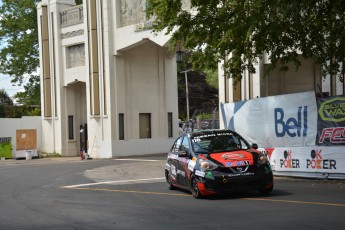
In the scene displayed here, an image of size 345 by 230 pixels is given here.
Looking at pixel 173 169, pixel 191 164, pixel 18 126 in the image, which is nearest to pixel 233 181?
pixel 191 164

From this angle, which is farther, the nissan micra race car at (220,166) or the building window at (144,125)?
the building window at (144,125)

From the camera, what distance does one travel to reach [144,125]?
34.9 m

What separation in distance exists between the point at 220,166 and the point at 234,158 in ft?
1.25

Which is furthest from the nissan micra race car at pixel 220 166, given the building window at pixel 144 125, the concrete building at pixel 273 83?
the building window at pixel 144 125

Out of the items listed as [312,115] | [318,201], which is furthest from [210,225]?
[312,115]

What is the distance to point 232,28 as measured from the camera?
587 inches

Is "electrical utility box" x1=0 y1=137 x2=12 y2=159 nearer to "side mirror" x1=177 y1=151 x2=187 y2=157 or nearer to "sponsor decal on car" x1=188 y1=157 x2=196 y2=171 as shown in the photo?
"side mirror" x1=177 y1=151 x2=187 y2=157

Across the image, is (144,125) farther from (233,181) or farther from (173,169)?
(233,181)

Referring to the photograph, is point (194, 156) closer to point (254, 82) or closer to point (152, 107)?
point (254, 82)

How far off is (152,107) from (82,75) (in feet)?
17.4

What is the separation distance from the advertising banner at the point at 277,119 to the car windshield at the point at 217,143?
13.2 ft

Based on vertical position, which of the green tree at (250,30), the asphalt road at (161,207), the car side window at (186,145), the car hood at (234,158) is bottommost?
the asphalt road at (161,207)

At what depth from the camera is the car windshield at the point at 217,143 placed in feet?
42.7

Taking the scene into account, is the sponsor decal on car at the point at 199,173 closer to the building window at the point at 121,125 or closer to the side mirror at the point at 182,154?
the side mirror at the point at 182,154
